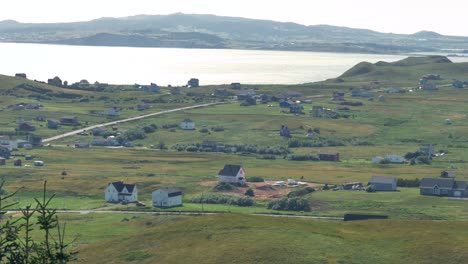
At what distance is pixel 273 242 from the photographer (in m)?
62.9

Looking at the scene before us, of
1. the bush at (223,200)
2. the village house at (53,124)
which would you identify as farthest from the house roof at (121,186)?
the village house at (53,124)

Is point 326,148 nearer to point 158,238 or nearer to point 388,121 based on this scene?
point 388,121

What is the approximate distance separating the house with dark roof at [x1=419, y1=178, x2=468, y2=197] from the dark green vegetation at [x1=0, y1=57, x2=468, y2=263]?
161 cm

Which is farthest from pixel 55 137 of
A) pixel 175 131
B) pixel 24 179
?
pixel 24 179

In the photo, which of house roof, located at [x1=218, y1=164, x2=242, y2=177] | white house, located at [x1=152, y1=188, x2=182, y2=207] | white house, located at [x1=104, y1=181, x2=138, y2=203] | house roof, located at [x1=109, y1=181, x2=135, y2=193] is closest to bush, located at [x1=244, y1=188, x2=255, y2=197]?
house roof, located at [x1=218, y1=164, x2=242, y2=177]

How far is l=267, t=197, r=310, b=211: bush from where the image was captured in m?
84.6

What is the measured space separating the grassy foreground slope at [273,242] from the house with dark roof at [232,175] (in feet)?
87.3

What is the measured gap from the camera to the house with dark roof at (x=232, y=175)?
9979 cm

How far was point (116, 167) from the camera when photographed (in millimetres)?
114000

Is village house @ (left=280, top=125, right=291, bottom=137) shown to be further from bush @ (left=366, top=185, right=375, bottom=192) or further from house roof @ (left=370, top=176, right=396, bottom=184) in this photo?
bush @ (left=366, top=185, right=375, bottom=192)

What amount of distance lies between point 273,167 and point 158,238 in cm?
4875

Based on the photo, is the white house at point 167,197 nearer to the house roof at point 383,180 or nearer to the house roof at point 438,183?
the house roof at point 383,180

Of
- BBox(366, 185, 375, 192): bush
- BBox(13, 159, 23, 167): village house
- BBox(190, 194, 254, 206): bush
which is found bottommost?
BBox(13, 159, 23, 167): village house

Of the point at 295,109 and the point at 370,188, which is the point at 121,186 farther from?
the point at 295,109
